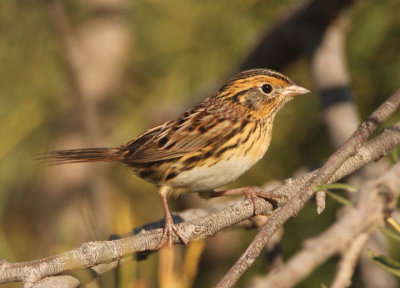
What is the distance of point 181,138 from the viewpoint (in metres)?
2.57

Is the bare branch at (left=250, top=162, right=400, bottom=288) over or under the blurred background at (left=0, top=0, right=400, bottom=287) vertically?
under

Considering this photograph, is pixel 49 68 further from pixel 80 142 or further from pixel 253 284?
pixel 253 284

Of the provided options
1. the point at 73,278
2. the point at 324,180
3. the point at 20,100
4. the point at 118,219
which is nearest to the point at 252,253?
the point at 324,180

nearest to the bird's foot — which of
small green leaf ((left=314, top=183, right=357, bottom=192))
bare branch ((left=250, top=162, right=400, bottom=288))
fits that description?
small green leaf ((left=314, top=183, right=357, bottom=192))

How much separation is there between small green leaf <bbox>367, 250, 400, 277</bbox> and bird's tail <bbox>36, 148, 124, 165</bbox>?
4.49 feet

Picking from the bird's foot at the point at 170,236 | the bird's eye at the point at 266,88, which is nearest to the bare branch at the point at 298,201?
the bird's foot at the point at 170,236

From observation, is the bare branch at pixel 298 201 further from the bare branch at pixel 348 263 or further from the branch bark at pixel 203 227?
the bare branch at pixel 348 263

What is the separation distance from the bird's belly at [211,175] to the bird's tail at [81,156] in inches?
10.7

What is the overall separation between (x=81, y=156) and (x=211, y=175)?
0.51 meters

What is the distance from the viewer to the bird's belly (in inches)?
95.1

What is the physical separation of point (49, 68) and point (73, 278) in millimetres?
2573

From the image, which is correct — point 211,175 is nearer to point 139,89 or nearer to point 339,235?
point 339,235

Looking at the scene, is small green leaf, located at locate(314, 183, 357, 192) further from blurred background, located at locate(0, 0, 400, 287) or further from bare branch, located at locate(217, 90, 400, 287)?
blurred background, located at locate(0, 0, 400, 287)

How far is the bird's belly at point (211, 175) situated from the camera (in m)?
Answer: 2.42
